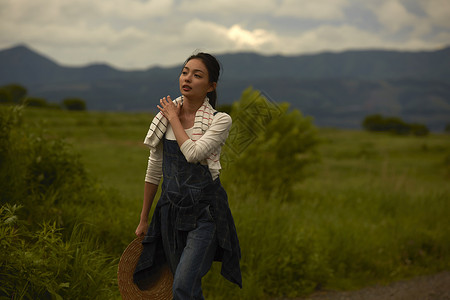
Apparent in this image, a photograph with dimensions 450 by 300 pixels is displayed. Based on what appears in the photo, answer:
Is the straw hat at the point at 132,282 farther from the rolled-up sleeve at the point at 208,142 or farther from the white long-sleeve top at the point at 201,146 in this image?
the rolled-up sleeve at the point at 208,142

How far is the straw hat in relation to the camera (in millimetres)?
3410

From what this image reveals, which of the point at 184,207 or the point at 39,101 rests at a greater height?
the point at 184,207

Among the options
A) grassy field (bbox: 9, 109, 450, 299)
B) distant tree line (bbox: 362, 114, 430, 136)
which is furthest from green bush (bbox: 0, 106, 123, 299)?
distant tree line (bbox: 362, 114, 430, 136)

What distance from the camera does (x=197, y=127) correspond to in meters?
3.16

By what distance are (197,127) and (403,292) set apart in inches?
178

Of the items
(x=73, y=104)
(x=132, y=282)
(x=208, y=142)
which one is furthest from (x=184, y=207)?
(x=73, y=104)

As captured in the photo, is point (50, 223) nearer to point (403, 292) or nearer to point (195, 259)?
point (195, 259)

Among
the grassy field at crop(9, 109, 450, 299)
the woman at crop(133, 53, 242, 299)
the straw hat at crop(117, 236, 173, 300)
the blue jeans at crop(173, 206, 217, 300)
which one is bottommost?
the grassy field at crop(9, 109, 450, 299)

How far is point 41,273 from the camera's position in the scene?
3.38 metres

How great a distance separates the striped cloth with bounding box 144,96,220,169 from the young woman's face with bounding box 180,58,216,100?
4.7 inches

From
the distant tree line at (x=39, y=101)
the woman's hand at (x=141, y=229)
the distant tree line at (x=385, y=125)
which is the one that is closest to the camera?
the woman's hand at (x=141, y=229)

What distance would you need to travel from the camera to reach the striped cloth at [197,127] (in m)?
3.16

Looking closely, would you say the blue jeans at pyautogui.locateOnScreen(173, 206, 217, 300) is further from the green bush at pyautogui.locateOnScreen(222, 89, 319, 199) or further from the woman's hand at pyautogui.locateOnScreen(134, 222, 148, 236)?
the green bush at pyautogui.locateOnScreen(222, 89, 319, 199)

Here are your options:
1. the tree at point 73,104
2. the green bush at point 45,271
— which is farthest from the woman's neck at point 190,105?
the tree at point 73,104
